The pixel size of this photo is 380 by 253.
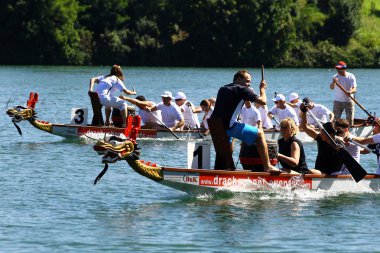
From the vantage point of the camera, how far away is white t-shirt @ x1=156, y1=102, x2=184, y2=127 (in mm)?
28219

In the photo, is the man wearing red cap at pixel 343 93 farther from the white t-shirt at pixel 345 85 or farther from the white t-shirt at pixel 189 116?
the white t-shirt at pixel 189 116

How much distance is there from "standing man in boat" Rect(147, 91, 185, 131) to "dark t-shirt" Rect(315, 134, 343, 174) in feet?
30.5

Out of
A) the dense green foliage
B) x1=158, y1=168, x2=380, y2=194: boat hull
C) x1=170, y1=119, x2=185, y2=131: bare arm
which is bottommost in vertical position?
the dense green foliage

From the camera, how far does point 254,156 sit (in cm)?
1869

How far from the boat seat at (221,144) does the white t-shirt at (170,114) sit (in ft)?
31.4

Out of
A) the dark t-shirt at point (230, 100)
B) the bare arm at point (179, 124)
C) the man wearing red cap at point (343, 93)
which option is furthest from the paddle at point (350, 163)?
the bare arm at point (179, 124)

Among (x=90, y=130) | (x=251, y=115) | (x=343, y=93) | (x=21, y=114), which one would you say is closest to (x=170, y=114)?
(x=90, y=130)

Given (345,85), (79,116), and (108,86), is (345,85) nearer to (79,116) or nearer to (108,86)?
(108,86)

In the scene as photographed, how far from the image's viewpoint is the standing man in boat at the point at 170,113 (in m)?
28.1

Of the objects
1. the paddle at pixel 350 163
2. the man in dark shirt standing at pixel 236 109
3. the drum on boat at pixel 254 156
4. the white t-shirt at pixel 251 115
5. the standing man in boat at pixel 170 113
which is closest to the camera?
the man in dark shirt standing at pixel 236 109

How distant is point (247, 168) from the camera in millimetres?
18875

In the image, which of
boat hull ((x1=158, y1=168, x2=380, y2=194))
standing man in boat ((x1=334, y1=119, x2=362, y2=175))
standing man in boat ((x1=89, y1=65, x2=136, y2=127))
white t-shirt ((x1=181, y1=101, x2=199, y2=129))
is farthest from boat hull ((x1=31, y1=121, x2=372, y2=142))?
boat hull ((x1=158, y1=168, x2=380, y2=194))

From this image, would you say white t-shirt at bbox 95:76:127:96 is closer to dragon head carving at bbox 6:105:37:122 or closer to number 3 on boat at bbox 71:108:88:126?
number 3 on boat at bbox 71:108:88:126

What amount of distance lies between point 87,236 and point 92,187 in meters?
4.68
